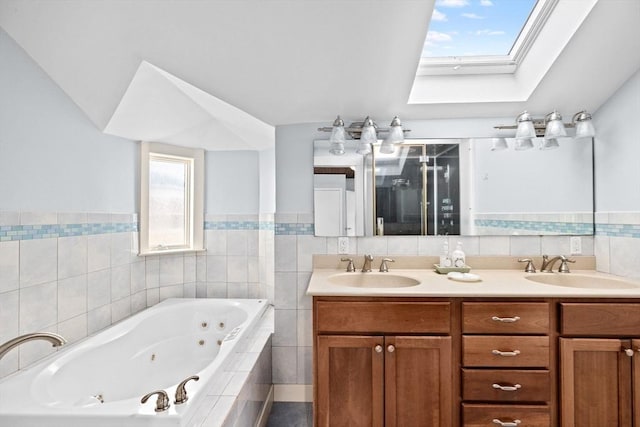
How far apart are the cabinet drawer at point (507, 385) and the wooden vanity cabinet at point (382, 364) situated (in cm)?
10

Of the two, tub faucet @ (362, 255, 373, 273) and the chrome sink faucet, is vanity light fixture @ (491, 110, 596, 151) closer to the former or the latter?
the chrome sink faucet

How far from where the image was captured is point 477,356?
5.29ft

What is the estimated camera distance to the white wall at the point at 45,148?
4.99 ft

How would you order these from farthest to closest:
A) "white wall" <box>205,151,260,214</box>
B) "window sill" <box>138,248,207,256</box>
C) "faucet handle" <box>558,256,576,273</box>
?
"white wall" <box>205,151,260,214</box>, "window sill" <box>138,248,207,256</box>, "faucet handle" <box>558,256,576,273</box>

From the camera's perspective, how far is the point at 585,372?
1.58m

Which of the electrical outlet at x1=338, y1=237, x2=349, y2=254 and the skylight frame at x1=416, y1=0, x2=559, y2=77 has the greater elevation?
the skylight frame at x1=416, y1=0, x2=559, y2=77

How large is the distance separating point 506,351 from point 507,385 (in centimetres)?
17

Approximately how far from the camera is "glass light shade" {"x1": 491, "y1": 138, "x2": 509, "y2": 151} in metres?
2.17

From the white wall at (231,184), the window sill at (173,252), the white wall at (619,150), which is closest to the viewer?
the white wall at (619,150)

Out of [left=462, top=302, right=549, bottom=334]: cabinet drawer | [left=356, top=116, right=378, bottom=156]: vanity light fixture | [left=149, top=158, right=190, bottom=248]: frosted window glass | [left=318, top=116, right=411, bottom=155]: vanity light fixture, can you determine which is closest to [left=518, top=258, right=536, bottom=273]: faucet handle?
[left=462, top=302, right=549, bottom=334]: cabinet drawer

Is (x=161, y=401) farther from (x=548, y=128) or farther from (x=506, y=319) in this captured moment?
(x=548, y=128)

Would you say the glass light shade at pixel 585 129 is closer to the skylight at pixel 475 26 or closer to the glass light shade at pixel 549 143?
the glass light shade at pixel 549 143

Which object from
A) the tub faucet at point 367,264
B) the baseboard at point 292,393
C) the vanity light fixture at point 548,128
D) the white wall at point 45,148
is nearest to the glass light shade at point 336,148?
the tub faucet at point 367,264

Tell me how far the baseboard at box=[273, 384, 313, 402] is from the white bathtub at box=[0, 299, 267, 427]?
491mm
